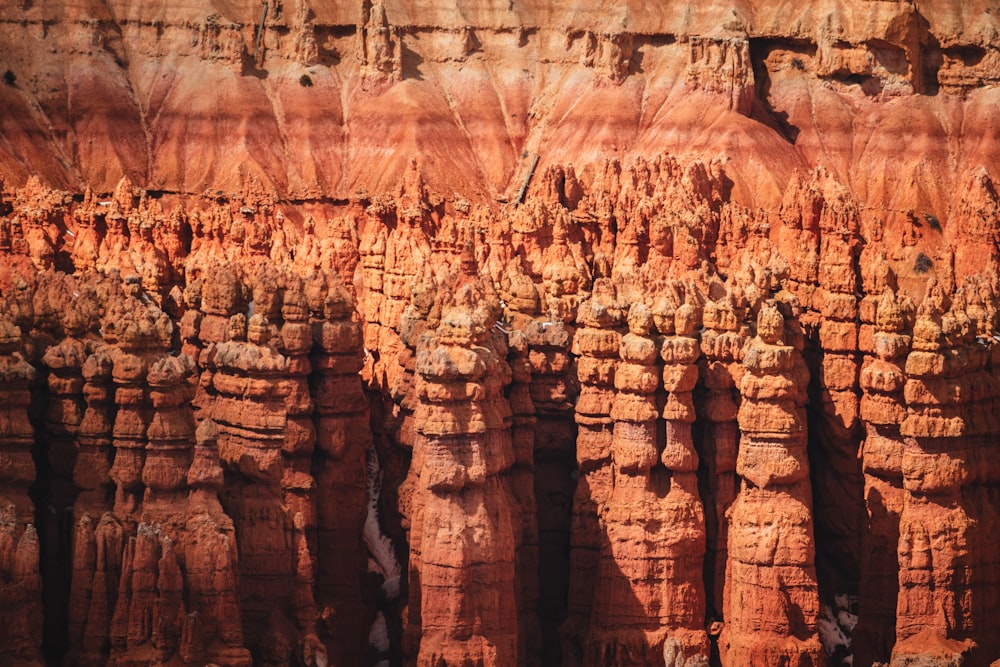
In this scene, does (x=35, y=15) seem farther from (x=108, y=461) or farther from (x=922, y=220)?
(x=108, y=461)

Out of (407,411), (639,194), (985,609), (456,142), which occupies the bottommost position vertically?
(985,609)

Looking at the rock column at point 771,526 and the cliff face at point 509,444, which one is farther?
the rock column at point 771,526

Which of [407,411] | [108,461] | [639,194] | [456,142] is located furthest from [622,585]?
[456,142]

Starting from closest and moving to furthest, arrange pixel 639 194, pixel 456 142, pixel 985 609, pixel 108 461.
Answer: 1. pixel 108 461
2. pixel 985 609
3. pixel 639 194
4. pixel 456 142

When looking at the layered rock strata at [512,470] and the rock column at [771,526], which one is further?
the rock column at [771,526]

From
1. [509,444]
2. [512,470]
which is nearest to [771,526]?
[509,444]

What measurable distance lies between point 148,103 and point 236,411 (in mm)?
55277

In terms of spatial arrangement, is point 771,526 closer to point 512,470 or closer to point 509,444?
point 509,444

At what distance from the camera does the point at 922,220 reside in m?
108

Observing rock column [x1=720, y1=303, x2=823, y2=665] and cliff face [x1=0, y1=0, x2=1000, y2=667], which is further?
rock column [x1=720, y1=303, x2=823, y2=665]

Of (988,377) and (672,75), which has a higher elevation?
(672,75)

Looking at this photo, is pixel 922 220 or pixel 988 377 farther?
pixel 922 220

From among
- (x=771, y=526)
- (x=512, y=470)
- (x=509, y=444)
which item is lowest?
(x=771, y=526)

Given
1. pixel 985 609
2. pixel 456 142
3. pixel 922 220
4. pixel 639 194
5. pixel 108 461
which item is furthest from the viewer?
pixel 456 142
